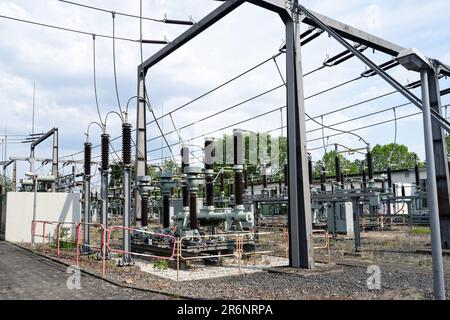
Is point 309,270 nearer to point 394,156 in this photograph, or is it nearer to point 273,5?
point 273,5

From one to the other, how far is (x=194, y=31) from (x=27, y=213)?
13481 millimetres

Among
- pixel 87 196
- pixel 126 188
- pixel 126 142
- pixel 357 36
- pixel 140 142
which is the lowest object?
→ pixel 87 196

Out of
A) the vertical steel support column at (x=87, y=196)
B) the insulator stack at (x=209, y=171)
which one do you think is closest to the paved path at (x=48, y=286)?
the vertical steel support column at (x=87, y=196)

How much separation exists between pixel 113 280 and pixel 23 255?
24.5 ft

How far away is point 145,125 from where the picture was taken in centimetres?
1823

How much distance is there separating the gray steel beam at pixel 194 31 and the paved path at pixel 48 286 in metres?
8.35

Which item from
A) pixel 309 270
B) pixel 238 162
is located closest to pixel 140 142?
pixel 238 162

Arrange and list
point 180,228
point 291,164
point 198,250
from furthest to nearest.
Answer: point 180,228 < point 198,250 < point 291,164

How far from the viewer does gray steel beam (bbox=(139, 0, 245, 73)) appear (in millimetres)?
12484

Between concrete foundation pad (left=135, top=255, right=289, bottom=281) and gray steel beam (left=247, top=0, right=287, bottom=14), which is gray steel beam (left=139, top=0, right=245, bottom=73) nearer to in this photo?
gray steel beam (left=247, top=0, right=287, bottom=14)

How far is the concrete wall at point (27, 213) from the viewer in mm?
20906

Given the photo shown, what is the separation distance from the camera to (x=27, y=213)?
69.6 feet

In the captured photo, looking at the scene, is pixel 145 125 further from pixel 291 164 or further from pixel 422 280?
pixel 422 280
